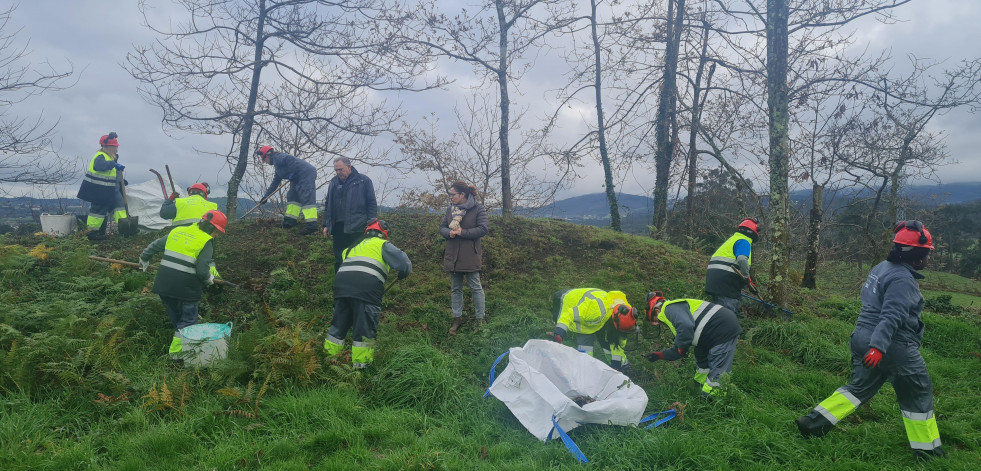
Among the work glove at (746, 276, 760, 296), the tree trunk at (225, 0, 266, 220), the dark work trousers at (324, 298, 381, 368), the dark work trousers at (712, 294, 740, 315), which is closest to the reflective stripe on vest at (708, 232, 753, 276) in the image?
the work glove at (746, 276, 760, 296)

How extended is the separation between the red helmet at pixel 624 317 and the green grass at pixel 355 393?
754 mm

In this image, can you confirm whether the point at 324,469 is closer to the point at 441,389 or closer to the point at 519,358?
the point at 441,389

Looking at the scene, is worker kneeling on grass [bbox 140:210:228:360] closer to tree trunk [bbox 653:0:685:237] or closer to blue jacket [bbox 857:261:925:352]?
blue jacket [bbox 857:261:925:352]

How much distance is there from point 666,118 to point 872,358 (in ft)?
34.5

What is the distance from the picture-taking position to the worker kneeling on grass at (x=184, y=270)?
4980mm

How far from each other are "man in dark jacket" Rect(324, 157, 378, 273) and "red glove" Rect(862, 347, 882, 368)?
5.57 m

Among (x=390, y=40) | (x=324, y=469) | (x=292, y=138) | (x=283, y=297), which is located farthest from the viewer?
(x=292, y=138)

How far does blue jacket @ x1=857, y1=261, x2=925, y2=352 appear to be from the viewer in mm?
3580

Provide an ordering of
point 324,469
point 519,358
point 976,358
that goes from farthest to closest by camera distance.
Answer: point 976,358
point 519,358
point 324,469

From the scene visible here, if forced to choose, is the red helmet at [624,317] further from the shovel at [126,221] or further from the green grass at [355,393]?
the shovel at [126,221]

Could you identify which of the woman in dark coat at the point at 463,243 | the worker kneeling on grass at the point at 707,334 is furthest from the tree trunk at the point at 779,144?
the woman in dark coat at the point at 463,243

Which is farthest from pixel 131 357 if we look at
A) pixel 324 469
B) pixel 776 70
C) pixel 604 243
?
pixel 776 70

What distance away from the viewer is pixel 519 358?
4.33m

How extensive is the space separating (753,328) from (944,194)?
1719cm
